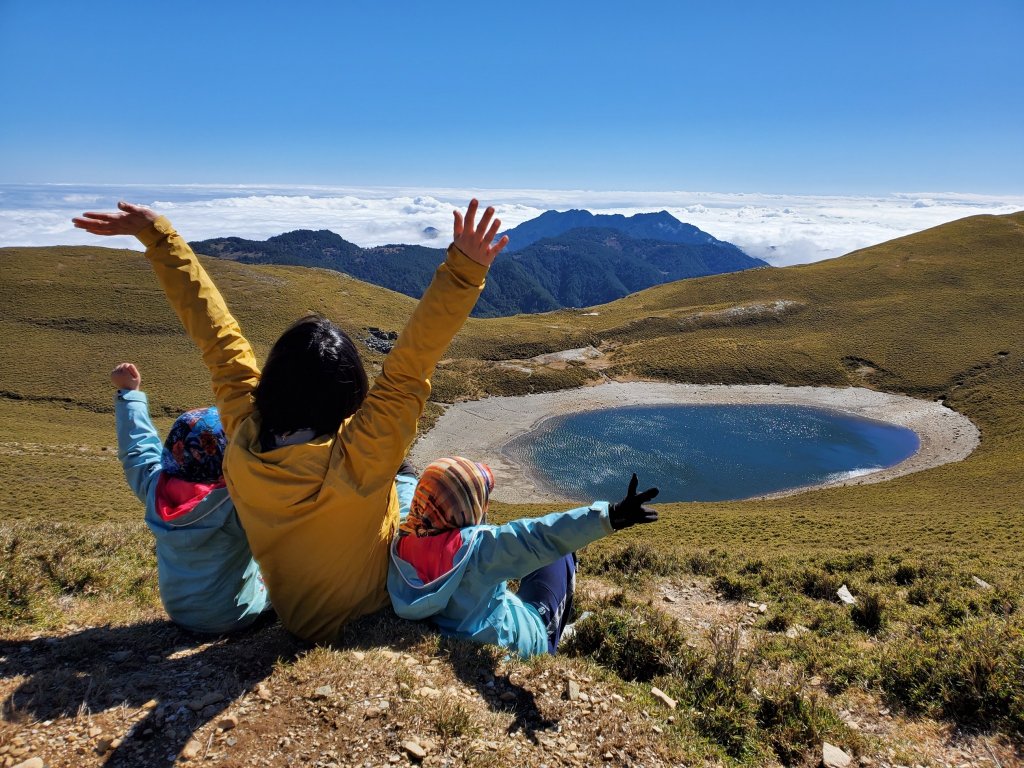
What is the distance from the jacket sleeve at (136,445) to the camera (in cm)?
441

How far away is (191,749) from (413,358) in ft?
8.18

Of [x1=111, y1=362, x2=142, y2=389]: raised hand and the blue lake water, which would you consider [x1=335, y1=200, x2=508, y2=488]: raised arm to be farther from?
the blue lake water

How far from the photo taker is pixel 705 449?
63250 millimetres

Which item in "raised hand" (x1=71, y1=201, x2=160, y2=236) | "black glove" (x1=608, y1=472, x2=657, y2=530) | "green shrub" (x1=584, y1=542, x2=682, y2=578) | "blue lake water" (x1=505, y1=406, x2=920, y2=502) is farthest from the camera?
"blue lake water" (x1=505, y1=406, x2=920, y2=502)

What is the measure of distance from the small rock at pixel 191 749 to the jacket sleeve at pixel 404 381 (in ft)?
5.45

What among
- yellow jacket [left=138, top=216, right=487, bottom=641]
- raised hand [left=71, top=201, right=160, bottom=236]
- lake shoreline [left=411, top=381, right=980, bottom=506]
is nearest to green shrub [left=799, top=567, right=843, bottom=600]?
yellow jacket [left=138, top=216, right=487, bottom=641]

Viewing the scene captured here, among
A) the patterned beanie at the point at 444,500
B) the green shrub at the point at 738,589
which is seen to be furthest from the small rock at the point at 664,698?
the green shrub at the point at 738,589

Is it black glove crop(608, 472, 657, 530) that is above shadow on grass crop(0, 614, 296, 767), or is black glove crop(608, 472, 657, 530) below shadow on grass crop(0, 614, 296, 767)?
above

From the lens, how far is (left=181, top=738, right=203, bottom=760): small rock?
9.90ft

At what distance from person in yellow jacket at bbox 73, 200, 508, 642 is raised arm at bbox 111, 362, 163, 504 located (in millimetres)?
1127

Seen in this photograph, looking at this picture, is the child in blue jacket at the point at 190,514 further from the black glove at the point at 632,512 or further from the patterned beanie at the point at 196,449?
the black glove at the point at 632,512

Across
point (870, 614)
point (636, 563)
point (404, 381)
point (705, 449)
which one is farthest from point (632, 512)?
point (705, 449)

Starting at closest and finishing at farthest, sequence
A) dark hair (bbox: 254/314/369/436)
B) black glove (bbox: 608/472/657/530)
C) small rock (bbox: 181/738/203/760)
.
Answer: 1. small rock (bbox: 181/738/203/760)
2. dark hair (bbox: 254/314/369/436)
3. black glove (bbox: 608/472/657/530)

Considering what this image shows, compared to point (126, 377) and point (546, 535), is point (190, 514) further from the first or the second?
point (546, 535)
